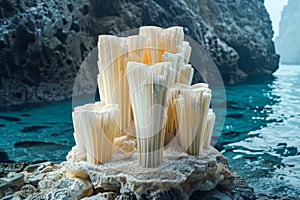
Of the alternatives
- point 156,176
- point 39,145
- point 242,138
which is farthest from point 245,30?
point 156,176

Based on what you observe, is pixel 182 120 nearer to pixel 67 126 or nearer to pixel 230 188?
pixel 230 188

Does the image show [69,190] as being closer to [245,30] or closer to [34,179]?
[34,179]

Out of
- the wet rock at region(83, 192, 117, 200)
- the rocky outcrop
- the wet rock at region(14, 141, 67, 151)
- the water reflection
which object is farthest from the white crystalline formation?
the rocky outcrop

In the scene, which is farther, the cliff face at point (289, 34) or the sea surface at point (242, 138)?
the cliff face at point (289, 34)

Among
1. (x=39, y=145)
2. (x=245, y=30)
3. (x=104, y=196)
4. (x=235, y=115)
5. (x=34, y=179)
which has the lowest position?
(x=235, y=115)

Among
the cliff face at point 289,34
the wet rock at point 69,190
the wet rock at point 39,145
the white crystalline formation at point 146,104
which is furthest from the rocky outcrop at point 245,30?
the cliff face at point 289,34

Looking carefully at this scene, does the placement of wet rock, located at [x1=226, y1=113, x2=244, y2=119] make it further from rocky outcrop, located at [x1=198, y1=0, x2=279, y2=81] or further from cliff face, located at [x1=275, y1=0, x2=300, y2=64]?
cliff face, located at [x1=275, y1=0, x2=300, y2=64]

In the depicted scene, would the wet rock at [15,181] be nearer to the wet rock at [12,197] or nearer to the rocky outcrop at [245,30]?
the wet rock at [12,197]
